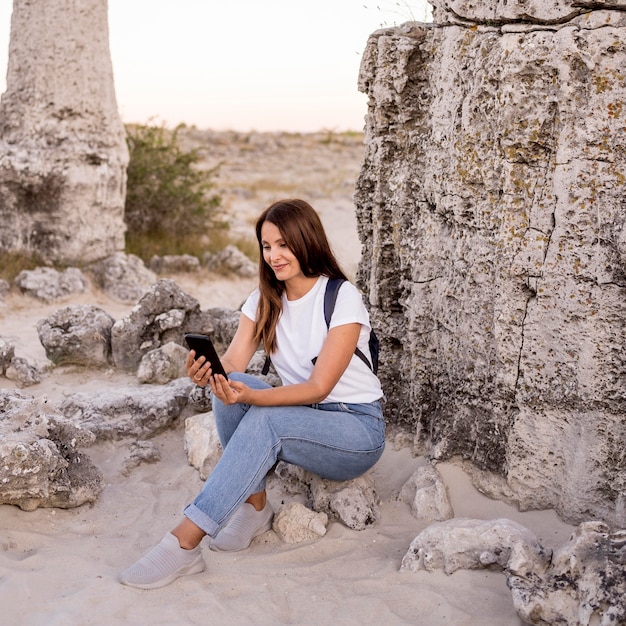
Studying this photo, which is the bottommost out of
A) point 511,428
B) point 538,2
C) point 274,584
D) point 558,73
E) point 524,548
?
point 274,584

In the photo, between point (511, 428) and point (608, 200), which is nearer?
point (608, 200)

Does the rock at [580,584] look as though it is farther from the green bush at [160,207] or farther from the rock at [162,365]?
the green bush at [160,207]

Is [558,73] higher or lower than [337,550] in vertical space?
higher

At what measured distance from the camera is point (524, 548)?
8.82 ft

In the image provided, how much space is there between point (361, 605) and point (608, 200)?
6.00 ft

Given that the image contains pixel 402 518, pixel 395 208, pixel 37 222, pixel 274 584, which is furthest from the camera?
pixel 37 222

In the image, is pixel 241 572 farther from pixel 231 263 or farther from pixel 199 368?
pixel 231 263

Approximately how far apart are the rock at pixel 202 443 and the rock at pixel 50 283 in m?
3.91

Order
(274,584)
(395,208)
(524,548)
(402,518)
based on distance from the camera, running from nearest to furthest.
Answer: (524,548), (274,584), (402,518), (395,208)

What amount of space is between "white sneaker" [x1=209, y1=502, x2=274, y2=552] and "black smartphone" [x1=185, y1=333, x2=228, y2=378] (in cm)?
65

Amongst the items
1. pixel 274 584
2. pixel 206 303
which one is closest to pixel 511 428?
pixel 274 584

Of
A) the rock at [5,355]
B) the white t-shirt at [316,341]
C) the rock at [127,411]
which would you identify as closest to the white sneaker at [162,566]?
the white t-shirt at [316,341]

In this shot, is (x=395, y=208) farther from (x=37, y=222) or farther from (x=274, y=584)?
(x=37, y=222)

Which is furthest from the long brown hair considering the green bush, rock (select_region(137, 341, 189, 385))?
the green bush
